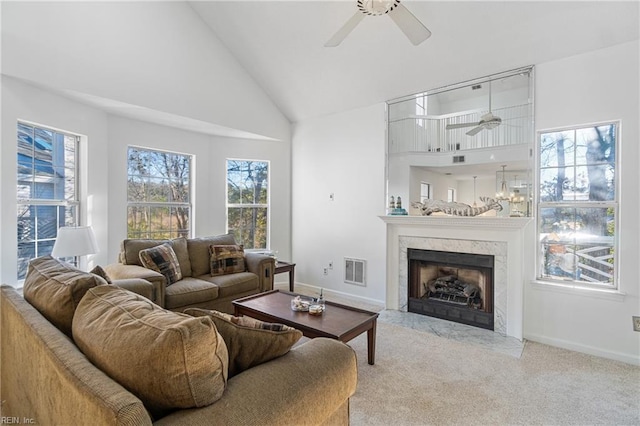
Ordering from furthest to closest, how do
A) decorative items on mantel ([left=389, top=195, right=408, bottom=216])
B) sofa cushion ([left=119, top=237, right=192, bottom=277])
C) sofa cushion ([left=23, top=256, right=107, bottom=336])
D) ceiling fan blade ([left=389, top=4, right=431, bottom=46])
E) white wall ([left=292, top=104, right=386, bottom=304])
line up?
white wall ([left=292, top=104, right=386, bottom=304]) < decorative items on mantel ([left=389, top=195, right=408, bottom=216]) < sofa cushion ([left=119, top=237, right=192, bottom=277]) < ceiling fan blade ([left=389, top=4, right=431, bottom=46]) < sofa cushion ([left=23, top=256, right=107, bottom=336])

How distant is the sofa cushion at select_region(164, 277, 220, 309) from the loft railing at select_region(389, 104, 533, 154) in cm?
284

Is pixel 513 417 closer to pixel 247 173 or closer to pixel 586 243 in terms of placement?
pixel 586 243

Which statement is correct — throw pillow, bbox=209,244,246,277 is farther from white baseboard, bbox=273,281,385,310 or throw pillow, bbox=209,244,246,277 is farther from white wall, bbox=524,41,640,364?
white wall, bbox=524,41,640,364

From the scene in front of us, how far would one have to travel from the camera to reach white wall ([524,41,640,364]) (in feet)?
9.20

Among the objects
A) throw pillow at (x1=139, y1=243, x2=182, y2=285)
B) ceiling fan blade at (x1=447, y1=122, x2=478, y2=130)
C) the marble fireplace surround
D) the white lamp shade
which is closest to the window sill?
the marble fireplace surround

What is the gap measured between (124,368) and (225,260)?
10.4 ft

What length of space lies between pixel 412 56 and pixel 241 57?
7.75 feet

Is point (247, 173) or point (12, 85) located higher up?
point (12, 85)

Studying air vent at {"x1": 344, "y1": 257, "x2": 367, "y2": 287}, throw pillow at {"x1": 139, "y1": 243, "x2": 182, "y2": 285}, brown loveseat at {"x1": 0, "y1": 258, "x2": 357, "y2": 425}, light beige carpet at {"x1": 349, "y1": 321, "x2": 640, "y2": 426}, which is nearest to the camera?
brown loveseat at {"x1": 0, "y1": 258, "x2": 357, "y2": 425}

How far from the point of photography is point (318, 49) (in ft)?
12.8

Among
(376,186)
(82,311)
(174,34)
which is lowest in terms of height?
(82,311)

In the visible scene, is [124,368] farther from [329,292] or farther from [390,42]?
[329,292]

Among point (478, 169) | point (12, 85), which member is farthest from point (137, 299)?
point (478, 169)

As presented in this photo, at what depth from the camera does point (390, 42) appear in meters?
3.54
